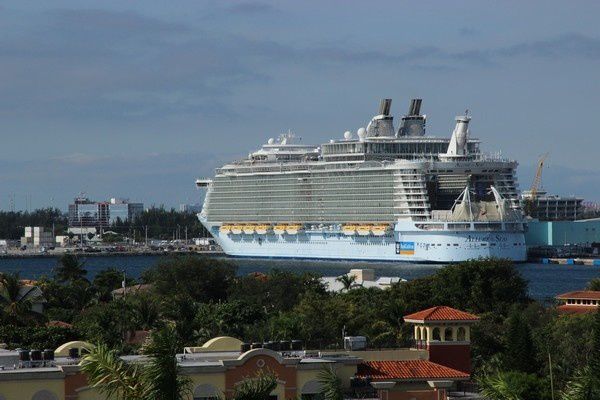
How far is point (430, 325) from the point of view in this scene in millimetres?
35688

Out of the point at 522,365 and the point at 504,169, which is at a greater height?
the point at 504,169

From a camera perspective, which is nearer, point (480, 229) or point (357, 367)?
point (357, 367)

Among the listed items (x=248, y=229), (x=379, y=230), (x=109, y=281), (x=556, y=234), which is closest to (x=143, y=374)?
(x=109, y=281)

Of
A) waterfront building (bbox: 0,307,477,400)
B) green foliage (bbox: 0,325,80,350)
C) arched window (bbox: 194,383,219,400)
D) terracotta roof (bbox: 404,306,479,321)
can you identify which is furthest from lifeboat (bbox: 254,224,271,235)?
arched window (bbox: 194,383,219,400)

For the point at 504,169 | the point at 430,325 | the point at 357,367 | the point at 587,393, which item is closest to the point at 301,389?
the point at 357,367

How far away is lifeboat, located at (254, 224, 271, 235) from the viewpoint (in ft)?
594

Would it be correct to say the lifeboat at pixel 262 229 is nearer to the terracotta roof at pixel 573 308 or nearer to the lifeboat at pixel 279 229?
the lifeboat at pixel 279 229

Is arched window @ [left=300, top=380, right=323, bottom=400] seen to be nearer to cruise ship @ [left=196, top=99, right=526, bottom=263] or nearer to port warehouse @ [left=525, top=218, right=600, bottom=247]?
cruise ship @ [left=196, top=99, right=526, bottom=263]

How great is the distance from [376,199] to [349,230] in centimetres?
483

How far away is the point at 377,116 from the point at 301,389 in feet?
493

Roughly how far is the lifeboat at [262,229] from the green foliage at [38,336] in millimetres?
128479

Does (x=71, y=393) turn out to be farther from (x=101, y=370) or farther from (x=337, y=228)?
(x=337, y=228)

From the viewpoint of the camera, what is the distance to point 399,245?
157 m

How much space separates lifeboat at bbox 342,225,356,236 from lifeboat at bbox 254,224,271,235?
15855mm
